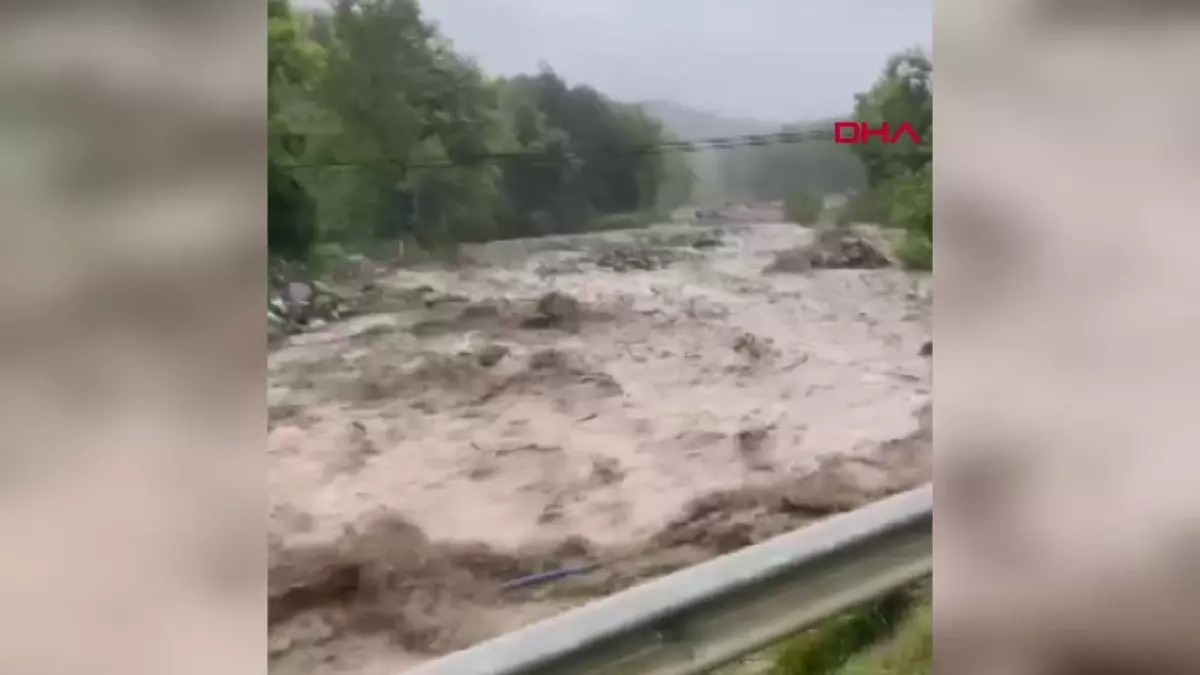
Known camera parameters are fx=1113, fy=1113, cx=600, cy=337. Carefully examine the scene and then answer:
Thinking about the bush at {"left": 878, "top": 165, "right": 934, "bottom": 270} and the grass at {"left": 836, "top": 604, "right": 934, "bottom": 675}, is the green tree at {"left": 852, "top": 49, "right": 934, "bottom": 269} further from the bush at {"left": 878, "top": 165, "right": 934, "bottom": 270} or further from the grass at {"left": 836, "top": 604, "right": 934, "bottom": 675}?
the grass at {"left": 836, "top": 604, "right": 934, "bottom": 675}

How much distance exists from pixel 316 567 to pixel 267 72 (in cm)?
50

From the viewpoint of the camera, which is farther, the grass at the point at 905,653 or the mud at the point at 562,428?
the grass at the point at 905,653

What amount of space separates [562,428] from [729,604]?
27 centimetres

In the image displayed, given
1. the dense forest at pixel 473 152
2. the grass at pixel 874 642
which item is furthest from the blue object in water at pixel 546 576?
the dense forest at pixel 473 152

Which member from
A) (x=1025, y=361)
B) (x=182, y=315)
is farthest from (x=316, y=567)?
(x=1025, y=361)

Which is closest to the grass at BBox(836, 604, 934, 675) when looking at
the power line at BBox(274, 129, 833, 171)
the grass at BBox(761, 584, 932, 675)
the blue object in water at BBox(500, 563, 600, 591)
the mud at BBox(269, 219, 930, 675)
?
the grass at BBox(761, 584, 932, 675)

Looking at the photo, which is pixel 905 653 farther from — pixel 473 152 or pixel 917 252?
pixel 473 152

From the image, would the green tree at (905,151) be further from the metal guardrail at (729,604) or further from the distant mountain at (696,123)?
the metal guardrail at (729,604)

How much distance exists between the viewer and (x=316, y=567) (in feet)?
3.68

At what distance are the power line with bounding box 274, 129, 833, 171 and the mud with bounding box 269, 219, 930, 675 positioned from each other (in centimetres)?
9

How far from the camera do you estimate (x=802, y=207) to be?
1.24 m

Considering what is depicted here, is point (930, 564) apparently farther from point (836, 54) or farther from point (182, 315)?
point (182, 315)

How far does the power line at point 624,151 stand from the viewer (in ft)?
3.74

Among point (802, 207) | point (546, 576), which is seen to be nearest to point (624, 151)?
point (802, 207)
